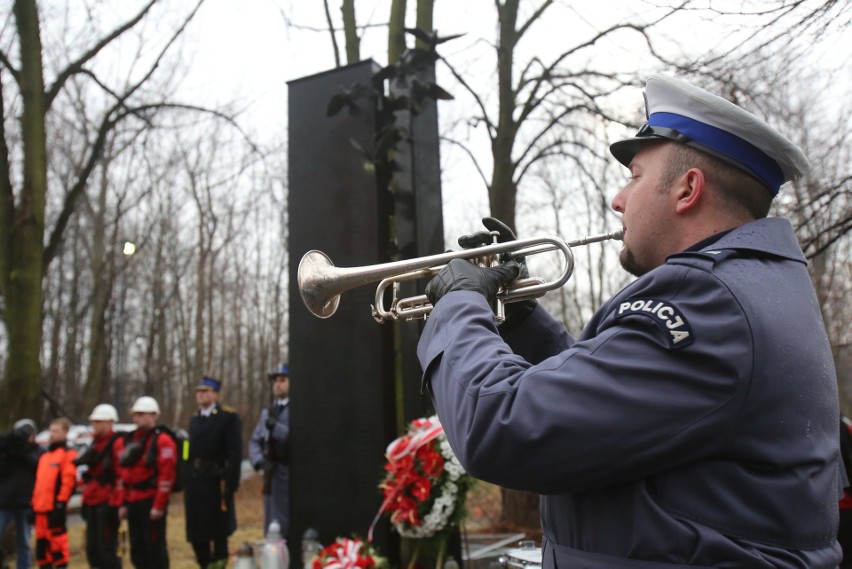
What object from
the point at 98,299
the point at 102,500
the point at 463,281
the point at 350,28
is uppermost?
the point at 350,28

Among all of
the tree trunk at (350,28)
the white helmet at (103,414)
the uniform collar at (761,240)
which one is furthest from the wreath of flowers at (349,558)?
the tree trunk at (350,28)

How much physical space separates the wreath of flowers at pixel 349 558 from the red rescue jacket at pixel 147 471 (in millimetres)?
3471

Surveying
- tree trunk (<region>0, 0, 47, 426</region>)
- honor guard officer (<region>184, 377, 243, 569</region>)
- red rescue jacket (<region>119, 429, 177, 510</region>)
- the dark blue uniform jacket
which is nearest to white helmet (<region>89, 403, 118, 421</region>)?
red rescue jacket (<region>119, 429, 177, 510</region>)

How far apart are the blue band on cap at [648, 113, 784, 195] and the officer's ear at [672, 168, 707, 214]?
0.08 m

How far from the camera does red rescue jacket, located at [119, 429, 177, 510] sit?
8672 mm

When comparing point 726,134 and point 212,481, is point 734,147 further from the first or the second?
point 212,481

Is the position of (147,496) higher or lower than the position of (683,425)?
lower

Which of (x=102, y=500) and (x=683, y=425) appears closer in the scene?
(x=683, y=425)

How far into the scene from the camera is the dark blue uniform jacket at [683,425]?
5.01 ft

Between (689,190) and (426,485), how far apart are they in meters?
3.96

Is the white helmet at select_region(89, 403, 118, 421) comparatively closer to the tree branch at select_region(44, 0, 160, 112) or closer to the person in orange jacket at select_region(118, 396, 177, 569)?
the person in orange jacket at select_region(118, 396, 177, 569)

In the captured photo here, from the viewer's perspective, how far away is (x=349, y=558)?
18.6 feet

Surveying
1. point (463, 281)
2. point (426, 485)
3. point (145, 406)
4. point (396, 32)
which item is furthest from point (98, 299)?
point (463, 281)

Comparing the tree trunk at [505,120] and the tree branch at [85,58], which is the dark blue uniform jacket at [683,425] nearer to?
the tree trunk at [505,120]
